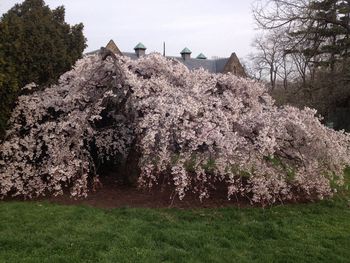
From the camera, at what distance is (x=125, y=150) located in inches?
315

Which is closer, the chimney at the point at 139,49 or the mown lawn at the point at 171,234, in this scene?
the mown lawn at the point at 171,234

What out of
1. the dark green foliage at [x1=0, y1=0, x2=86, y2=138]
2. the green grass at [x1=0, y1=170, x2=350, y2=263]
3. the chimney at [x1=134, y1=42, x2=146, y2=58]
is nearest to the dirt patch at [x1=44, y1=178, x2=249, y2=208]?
Answer: the green grass at [x1=0, y1=170, x2=350, y2=263]

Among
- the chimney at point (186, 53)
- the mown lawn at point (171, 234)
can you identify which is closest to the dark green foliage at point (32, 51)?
the mown lawn at point (171, 234)

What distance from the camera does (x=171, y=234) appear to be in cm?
521

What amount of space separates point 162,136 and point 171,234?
1.64 meters

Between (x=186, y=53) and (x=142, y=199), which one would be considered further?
(x=186, y=53)

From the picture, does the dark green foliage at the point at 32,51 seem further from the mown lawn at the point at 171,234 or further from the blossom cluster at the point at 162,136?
the mown lawn at the point at 171,234

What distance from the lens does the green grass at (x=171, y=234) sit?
459 centimetres

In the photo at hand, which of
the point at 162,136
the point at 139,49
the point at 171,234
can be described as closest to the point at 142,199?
the point at 162,136

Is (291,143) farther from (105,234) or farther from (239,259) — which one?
(105,234)

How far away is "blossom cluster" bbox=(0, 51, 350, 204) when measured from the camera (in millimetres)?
6449

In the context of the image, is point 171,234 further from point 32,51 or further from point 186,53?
point 186,53

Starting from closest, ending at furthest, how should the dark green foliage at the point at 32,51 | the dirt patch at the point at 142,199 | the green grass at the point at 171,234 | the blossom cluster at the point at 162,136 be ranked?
the green grass at the point at 171,234 < the blossom cluster at the point at 162,136 < the dirt patch at the point at 142,199 < the dark green foliage at the point at 32,51

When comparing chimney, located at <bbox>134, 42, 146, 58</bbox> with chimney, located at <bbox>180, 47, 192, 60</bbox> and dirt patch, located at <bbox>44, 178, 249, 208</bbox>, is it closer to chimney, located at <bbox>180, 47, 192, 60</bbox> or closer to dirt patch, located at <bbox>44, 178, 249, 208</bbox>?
chimney, located at <bbox>180, 47, 192, 60</bbox>
